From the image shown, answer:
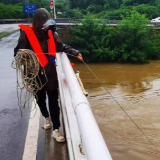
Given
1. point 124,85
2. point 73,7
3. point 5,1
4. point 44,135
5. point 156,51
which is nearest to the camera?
point 44,135

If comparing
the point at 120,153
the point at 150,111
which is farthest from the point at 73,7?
the point at 120,153

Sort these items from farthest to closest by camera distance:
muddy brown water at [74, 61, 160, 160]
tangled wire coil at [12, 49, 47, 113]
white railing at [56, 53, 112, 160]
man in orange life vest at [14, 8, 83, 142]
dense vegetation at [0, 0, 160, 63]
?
dense vegetation at [0, 0, 160, 63] → muddy brown water at [74, 61, 160, 160] → man in orange life vest at [14, 8, 83, 142] → tangled wire coil at [12, 49, 47, 113] → white railing at [56, 53, 112, 160]

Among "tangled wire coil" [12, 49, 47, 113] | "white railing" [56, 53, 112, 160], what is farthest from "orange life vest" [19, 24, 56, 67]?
"white railing" [56, 53, 112, 160]

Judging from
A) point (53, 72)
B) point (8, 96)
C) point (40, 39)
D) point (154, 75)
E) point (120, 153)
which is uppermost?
point (40, 39)

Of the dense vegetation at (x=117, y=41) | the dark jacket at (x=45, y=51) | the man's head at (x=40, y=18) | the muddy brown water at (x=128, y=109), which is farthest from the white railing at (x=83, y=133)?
the dense vegetation at (x=117, y=41)

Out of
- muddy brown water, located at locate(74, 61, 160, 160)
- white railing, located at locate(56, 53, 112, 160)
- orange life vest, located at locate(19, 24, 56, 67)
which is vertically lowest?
muddy brown water, located at locate(74, 61, 160, 160)

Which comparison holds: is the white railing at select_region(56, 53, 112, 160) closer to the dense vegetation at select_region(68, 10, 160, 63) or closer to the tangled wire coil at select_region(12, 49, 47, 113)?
the tangled wire coil at select_region(12, 49, 47, 113)

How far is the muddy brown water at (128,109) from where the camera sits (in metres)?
6.55

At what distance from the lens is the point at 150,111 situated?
32.6ft

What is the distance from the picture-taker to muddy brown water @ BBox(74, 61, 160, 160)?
6.55 meters

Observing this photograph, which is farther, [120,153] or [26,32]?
[120,153]

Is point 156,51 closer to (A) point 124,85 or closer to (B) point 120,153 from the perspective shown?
(A) point 124,85

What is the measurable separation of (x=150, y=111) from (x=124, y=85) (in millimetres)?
5222

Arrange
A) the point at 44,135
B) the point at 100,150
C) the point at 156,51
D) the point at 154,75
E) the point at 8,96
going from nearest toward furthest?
the point at 100,150 < the point at 44,135 < the point at 8,96 < the point at 154,75 < the point at 156,51
